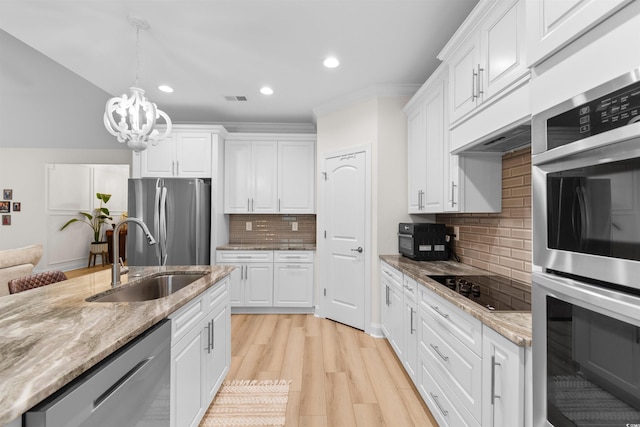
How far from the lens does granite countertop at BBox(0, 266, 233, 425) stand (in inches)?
27.1

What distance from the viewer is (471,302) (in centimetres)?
143

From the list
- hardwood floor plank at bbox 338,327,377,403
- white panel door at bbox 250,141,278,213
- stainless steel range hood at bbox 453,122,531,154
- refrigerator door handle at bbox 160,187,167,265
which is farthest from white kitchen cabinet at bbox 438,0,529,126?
refrigerator door handle at bbox 160,187,167,265

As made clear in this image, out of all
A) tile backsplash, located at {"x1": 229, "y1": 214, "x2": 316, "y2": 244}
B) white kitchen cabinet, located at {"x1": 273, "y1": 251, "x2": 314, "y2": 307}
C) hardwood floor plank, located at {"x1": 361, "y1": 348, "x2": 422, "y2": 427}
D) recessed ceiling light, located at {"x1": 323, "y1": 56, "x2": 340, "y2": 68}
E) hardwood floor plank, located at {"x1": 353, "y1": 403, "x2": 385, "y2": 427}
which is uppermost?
recessed ceiling light, located at {"x1": 323, "y1": 56, "x2": 340, "y2": 68}

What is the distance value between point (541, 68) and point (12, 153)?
6.76 metres

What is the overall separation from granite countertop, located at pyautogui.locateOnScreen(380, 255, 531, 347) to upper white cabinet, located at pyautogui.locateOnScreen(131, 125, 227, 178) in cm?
287

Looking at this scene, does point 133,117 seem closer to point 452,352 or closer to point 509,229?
point 452,352

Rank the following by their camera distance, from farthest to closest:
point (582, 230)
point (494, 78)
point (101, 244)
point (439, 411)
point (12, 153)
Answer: point (101, 244), point (12, 153), point (439, 411), point (494, 78), point (582, 230)

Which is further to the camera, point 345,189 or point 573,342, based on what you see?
point 345,189

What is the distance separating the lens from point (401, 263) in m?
2.63

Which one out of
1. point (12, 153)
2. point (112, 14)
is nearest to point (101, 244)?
point (12, 153)

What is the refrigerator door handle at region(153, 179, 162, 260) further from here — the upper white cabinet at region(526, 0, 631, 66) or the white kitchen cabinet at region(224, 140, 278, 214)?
the upper white cabinet at region(526, 0, 631, 66)

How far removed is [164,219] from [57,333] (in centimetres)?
285

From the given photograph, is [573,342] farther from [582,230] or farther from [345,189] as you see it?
[345,189]

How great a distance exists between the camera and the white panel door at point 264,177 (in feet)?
14.1
